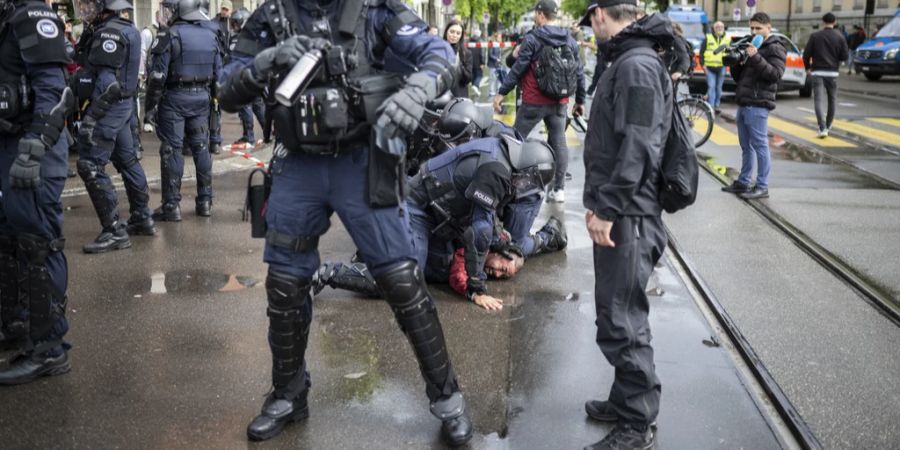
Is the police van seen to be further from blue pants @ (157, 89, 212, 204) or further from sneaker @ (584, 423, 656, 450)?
sneaker @ (584, 423, 656, 450)

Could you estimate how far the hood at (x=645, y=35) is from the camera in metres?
3.84

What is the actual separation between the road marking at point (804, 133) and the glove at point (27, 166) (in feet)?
38.9

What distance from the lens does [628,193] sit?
12.4 ft

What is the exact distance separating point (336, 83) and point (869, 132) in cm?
1376

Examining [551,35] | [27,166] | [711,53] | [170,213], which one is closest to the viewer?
[27,166]

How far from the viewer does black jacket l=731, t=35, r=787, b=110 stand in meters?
9.34

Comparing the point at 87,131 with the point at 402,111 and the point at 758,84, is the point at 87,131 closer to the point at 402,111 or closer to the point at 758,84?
the point at 402,111

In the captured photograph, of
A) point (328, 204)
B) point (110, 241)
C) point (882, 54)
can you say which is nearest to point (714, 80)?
point (882, 54)

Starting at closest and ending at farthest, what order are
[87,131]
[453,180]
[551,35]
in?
1. [453,180]
2. [87,131]
3. [551,35]

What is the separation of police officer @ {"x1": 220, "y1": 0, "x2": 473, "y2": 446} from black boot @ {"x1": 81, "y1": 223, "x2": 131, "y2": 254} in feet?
12.9

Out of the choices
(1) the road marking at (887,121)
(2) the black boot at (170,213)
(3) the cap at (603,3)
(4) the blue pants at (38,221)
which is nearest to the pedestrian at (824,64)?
(1) the road marking at (887,121)

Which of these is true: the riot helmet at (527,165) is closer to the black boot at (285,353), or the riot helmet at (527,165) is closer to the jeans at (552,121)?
the black boot at (285,353)

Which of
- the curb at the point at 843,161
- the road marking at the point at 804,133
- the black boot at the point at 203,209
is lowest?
the black boot at the point at 203,209

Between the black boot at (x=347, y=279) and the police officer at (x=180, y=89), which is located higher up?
the police officer at (x=180, y=89)
